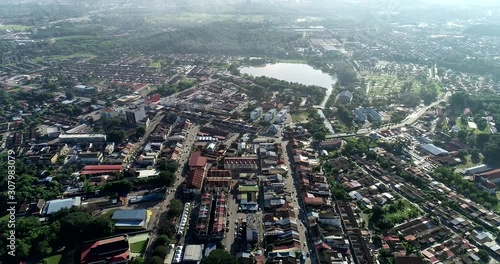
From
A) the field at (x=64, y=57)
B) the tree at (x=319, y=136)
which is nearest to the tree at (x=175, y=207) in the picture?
the tree at (x=319, y=136)

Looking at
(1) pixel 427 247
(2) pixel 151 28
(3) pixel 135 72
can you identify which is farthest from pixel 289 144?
(2) pixel 151 28

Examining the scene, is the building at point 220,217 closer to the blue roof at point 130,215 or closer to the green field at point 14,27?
the blue roof at point 130,215

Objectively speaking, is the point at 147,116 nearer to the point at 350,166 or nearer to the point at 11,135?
the point at 11,135

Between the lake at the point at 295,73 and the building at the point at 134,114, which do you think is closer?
the building at the point at 134,114

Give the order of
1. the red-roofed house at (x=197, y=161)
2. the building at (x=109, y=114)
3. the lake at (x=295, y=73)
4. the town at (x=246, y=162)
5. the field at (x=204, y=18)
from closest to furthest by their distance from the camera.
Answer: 1. the town at (x=246, y=162)
2. the red-roofed house at (x=197, y=161)
3. the building at (x=109, y=114)
4. the lake at (x=295, y=73)
5. the field at (x=204, y=18)

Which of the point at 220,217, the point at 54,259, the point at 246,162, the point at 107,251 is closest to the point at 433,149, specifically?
the point at 246,162

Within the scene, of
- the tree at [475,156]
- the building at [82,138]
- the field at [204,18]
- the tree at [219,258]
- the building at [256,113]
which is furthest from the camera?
the field at [204,18]

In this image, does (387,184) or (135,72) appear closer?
(387,184)

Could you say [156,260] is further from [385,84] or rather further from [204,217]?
[385,84]
